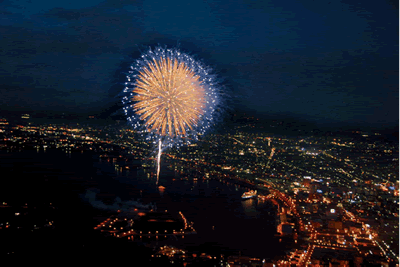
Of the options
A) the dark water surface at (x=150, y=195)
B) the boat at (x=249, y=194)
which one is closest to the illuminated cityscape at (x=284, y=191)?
the boat at (x=249, y=194)

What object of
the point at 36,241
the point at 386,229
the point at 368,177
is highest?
the point at 368,177

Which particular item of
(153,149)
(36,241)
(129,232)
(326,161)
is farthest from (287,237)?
(153,149)

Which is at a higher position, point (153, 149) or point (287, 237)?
point (153, 149)

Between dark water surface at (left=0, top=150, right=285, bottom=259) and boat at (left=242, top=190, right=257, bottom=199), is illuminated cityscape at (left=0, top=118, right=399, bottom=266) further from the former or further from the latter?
dark water surface at (left=0, top=150, right=285, bottom=259)

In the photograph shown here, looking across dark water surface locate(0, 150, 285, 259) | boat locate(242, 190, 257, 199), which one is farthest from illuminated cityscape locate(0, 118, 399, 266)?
dark water surface locate(0, 150, 285, 259)

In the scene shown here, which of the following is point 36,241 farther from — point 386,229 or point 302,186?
point 302,186

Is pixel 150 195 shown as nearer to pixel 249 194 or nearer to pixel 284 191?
pixel 249 194

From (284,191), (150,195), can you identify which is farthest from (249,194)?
(150,195)
